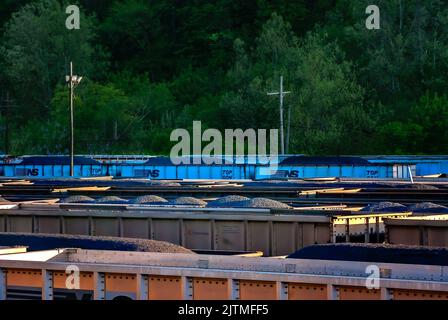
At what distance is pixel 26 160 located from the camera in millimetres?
61875

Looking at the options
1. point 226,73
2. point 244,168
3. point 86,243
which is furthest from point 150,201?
point 226,73

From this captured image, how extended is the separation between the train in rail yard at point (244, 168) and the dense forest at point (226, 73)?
1397 cm

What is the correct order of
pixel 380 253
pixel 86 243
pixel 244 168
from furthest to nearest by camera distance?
pixel 244 168
pixel 86 243
pixel 380 253

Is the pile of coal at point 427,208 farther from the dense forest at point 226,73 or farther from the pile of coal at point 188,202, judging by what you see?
the dense forest at point 226,73

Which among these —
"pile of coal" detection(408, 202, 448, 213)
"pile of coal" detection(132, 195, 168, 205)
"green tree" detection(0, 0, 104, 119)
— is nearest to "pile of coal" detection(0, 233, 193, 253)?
"pile of coal" detection(132, 195, 168, 205)

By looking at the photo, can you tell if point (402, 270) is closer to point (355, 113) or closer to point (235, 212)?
point (235, 212)

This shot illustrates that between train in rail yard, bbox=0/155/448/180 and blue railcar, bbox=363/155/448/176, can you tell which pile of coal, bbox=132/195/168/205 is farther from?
blue railcar, bbox=363/155/448/176

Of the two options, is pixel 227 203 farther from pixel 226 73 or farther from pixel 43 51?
pixel 43 51

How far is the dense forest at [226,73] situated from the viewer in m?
75.3

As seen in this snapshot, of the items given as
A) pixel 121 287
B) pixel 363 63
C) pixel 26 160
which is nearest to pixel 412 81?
pixel 363 63

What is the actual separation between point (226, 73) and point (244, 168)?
37017 millimetres

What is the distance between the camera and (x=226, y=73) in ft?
300

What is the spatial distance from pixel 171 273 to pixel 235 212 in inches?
381

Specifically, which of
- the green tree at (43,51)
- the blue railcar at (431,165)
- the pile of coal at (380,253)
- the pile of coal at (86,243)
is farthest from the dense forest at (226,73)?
the pile of coal at (380,253)
